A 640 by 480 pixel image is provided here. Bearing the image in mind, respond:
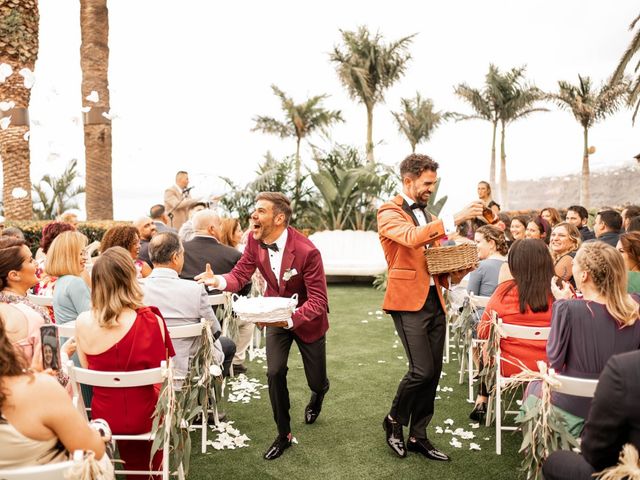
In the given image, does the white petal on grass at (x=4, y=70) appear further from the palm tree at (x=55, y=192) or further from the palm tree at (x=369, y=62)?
the palm tree at (x=369, y=62)

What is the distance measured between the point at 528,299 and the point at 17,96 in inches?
406

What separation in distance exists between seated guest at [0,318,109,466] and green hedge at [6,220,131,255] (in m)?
8.81

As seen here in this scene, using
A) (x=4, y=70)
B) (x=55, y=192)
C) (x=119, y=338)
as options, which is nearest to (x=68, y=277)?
(x=119, y=338)

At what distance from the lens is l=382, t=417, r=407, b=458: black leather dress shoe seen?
385 centimetres

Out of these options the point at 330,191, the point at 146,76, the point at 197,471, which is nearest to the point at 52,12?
the point at 146,76

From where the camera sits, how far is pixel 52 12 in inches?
419

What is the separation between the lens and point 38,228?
10227 mm

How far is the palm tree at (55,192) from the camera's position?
830 inches

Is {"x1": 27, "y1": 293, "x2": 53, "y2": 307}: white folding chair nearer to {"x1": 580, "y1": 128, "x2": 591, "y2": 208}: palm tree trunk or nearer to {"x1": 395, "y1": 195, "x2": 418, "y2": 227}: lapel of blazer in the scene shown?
{"x1": 395, "y1": 195, "x2": 418, "y2": 227}: lapel of blazer

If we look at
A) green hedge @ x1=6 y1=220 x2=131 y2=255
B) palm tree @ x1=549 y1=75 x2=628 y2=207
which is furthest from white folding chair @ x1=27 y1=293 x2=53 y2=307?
palm tree @ x1=549 y1=75 x2=628 y2=207

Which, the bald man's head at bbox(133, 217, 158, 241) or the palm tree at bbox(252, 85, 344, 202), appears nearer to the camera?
the bald man's head at bbox(133, 217, 158, 241)

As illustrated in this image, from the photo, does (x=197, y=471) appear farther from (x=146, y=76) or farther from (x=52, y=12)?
(x=52, y=12)

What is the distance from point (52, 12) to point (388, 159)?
7.68 m

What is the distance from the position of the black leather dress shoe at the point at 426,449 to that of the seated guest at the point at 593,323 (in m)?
1.14
